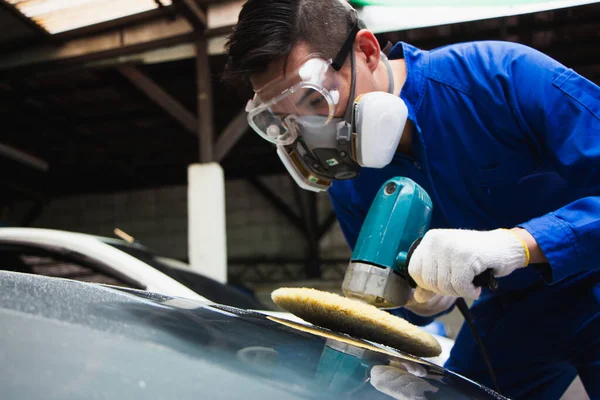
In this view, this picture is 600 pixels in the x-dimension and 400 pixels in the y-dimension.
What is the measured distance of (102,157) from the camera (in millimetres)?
11398

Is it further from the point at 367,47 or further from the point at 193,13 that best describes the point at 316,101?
the point at 193,13

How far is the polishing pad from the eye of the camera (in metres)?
0.91

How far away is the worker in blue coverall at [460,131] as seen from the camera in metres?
1.07

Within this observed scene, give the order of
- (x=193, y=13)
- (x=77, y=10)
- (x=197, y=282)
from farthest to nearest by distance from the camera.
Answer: (x=77, y=10)
(x=193, y=13)
(x=197, y=282)

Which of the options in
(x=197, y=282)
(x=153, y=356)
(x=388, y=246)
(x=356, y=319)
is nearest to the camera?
(x=153, y=356)

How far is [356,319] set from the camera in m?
0.91

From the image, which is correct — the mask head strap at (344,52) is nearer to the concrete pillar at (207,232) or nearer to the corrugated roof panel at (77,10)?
the concrete pillar at (207,232)

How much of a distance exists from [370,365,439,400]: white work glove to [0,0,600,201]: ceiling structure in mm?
5083

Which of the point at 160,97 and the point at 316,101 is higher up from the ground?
the point at 160,97

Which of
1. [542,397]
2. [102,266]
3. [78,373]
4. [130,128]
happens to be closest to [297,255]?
[130,128]

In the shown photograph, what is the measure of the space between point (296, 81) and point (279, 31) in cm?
11

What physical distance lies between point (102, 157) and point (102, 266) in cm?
976

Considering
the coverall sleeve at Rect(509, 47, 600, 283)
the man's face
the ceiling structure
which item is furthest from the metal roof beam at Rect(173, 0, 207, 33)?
the coverall sleeve at Rect(509, 47, 600, 283)

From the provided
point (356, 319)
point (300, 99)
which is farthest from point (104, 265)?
point (356, 319)
